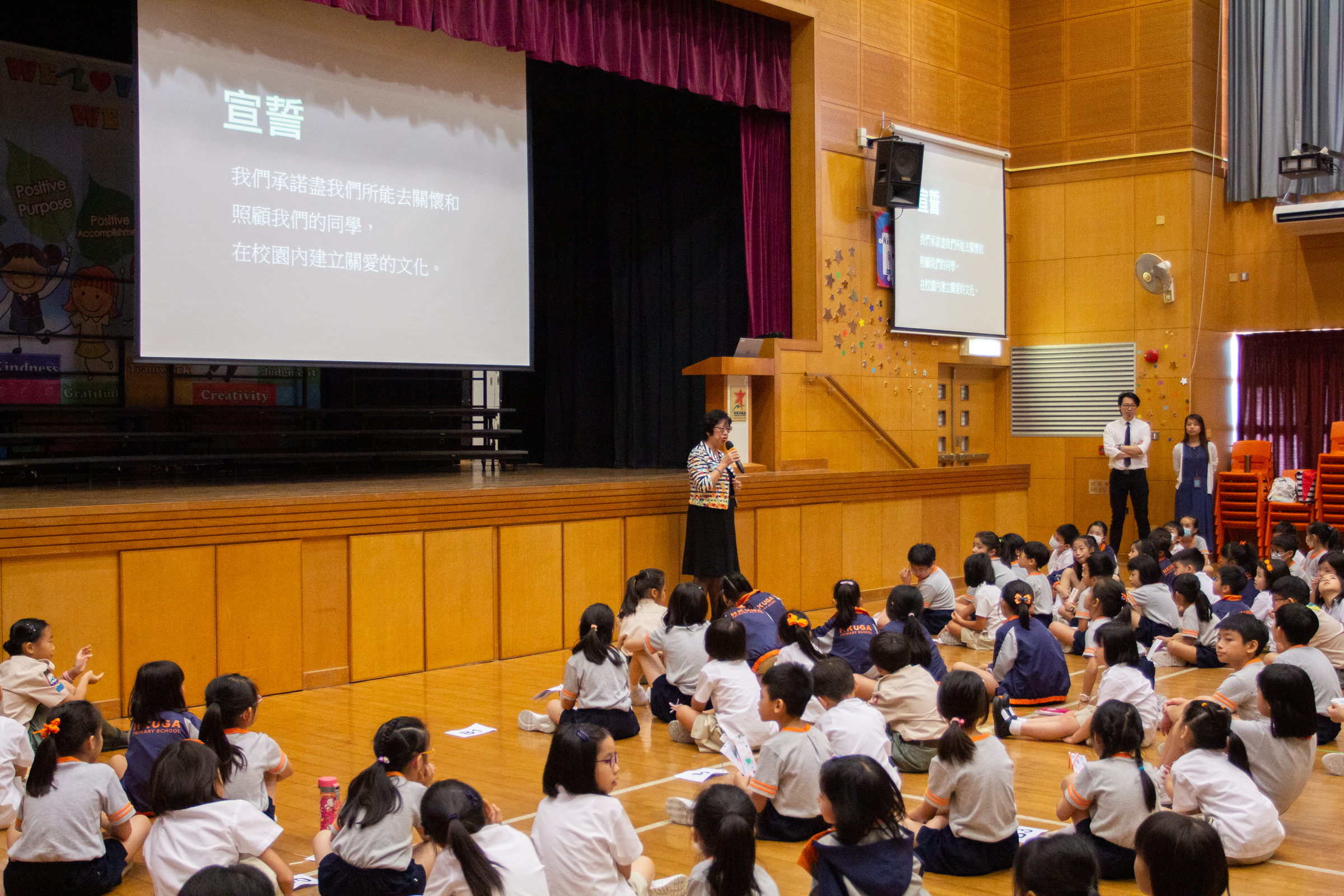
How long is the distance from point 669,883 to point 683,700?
2313 mm

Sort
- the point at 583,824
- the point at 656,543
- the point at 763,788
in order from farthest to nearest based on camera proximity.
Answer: the point at 656,543 → the point at 763,788 → the point at 583,824

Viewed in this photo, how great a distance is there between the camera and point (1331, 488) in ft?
33.1

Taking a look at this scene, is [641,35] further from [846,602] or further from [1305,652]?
[1305,652]

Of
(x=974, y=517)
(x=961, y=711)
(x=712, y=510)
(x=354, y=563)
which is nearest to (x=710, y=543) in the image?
(x=712, y=510)

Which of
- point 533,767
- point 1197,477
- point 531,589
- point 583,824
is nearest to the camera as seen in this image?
point 583,824

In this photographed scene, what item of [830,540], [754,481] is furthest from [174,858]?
[830,540]

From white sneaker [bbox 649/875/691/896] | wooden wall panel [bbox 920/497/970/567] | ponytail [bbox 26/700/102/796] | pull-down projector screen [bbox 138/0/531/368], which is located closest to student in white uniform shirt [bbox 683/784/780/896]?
white sneaker [bbox 649/875/691/896]

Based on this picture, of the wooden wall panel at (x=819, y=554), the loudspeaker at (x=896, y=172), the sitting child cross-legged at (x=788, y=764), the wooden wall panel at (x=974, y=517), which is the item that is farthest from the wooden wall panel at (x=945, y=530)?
the sitting child cross-legged at (x=788, y=764)

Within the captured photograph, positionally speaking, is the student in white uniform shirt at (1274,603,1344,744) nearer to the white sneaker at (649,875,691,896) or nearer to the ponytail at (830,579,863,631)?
the ponytail at (830,579,863,631)

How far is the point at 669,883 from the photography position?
3383mm

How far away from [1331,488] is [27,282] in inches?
442

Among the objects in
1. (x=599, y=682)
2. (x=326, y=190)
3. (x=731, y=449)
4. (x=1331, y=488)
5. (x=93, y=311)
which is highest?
(x=326, y=190)

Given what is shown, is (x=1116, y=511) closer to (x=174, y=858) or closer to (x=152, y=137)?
(x=152, y=137)

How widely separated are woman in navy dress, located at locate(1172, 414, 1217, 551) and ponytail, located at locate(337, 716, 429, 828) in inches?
350
